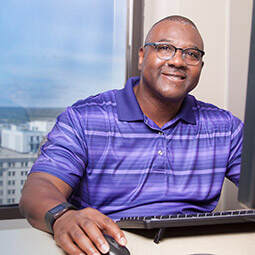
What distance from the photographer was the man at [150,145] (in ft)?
3.88

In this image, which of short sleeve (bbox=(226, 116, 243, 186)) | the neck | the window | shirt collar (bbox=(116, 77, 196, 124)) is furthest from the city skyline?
short sleeve (bbox=(226, 116, 243, 186))

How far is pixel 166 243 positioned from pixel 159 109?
2.22 feet

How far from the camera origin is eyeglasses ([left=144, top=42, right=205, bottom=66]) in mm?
1357

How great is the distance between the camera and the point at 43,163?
1.08 m

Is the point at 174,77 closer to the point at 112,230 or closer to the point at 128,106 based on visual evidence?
the point at 128,106

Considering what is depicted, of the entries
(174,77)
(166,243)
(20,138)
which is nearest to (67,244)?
(166,243)

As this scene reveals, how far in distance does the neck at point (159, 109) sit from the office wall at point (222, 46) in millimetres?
592

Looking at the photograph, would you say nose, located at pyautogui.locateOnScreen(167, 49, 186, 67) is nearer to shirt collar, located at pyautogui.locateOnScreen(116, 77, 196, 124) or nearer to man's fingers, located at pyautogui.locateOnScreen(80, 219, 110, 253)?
shirt collar, located at pyautogui.locateOnScreen(116, 77, 196, 124)

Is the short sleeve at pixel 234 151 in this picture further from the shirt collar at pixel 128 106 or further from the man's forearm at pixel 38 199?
the man's forearm at pixel 38 199

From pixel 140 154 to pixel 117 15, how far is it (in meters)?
1.06

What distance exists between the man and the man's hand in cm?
27

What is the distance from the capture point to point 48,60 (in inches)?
76.1

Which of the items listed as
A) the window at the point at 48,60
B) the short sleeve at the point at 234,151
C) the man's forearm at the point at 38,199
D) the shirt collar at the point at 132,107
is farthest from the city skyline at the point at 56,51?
the man's forearm at the point at 38,199

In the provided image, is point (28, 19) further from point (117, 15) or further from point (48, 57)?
point (117, 15)
